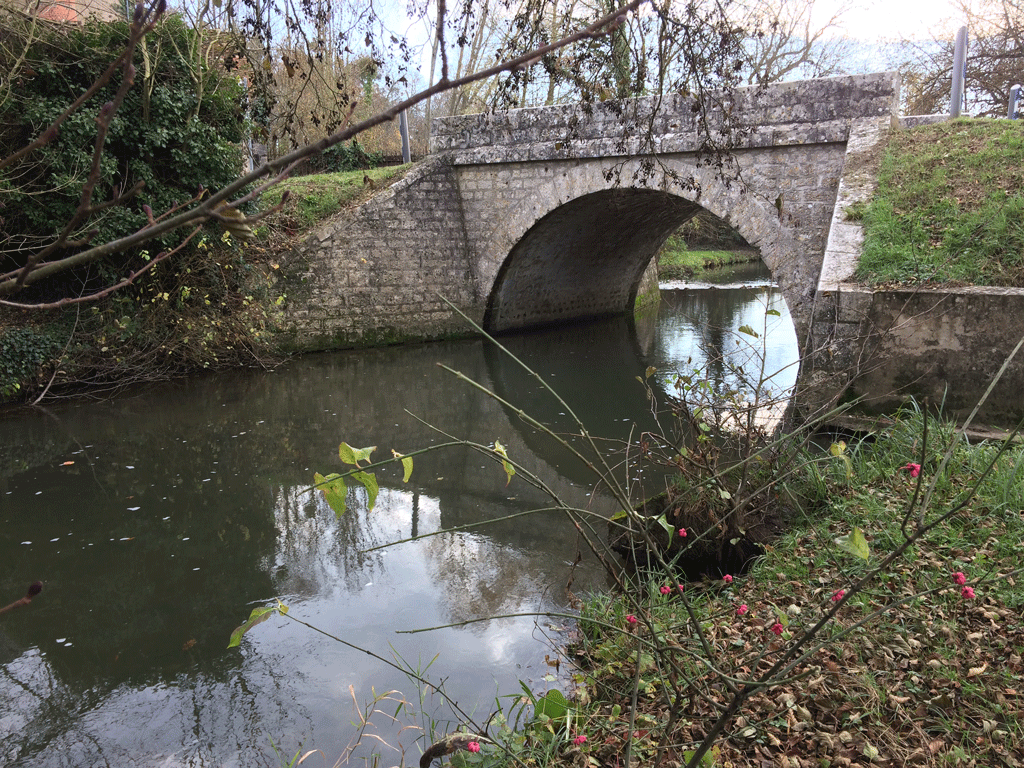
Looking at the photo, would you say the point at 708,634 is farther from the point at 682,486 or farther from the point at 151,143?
the point at 151,143

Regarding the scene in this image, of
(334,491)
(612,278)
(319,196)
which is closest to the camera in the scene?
(334,491)

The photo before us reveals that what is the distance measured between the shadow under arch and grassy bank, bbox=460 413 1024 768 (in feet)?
22.3

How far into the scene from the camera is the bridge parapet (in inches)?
293

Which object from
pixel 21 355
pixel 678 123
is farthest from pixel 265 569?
pixel 678 123

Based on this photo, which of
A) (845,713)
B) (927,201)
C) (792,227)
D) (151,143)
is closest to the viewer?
(845,713)

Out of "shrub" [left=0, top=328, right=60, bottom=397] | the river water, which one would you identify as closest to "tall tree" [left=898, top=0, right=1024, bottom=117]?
the river water

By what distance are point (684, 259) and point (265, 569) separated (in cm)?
1826

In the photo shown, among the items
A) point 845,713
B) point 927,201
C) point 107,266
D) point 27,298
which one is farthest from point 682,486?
point 27,298

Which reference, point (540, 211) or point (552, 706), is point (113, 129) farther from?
point (552, 706)

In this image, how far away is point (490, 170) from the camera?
10.7 metres

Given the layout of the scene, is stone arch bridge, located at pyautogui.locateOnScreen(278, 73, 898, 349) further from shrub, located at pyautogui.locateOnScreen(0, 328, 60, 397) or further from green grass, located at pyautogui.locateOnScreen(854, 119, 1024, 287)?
shrub, located at pyautogui.locateOnScreen(0, 328, 60, 397)

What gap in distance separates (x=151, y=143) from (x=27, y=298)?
2.36 meters

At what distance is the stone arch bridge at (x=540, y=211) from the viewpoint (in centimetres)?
786

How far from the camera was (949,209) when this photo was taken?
238 inches
